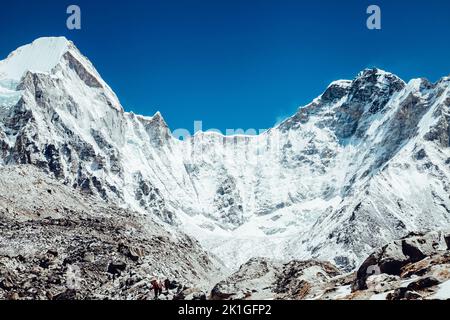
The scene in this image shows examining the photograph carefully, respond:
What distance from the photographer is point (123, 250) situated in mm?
93125

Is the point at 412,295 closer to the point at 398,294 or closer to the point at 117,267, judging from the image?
the point at 398,294

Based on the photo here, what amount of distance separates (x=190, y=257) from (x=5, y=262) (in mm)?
53204

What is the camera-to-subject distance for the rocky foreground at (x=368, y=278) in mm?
40906

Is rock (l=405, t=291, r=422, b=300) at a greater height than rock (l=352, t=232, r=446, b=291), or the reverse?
rock (l=352, t=232, r=446, b=291)

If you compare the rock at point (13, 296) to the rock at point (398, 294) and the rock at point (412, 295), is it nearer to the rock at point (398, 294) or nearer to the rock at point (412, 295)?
the rock at point (398, 294)

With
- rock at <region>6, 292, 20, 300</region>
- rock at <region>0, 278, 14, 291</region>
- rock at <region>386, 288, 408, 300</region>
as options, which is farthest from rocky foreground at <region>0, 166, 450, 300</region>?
rock at <region>6, 292, 20, 300</region>

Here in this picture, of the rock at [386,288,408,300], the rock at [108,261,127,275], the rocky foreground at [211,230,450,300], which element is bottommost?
the rock at [386,288,408,300]

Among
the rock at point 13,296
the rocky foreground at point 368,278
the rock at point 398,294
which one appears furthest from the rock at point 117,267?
the rock at point 398,294

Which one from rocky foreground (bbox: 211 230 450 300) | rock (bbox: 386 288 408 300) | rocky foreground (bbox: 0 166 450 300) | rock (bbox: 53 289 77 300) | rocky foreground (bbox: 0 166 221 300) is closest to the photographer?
rock (bbox: 386 288 408 300)

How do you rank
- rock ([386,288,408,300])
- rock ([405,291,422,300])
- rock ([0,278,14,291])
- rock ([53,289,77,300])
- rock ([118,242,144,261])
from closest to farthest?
1. rock ([405,291,422,300])
2. rock ([386,288,408,300])
3. rock ([53,289,77,300])
4. rock ([0,278,14,291])
5. rock ([118,242,144,261])

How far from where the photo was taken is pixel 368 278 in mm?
50094

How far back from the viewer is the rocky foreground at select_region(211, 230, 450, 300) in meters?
40.9

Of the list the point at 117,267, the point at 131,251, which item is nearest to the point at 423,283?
the point at 117,267

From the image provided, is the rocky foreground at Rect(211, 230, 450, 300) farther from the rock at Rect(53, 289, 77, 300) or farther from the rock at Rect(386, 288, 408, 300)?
the rock at Rect(53, 289, 77, 300)
